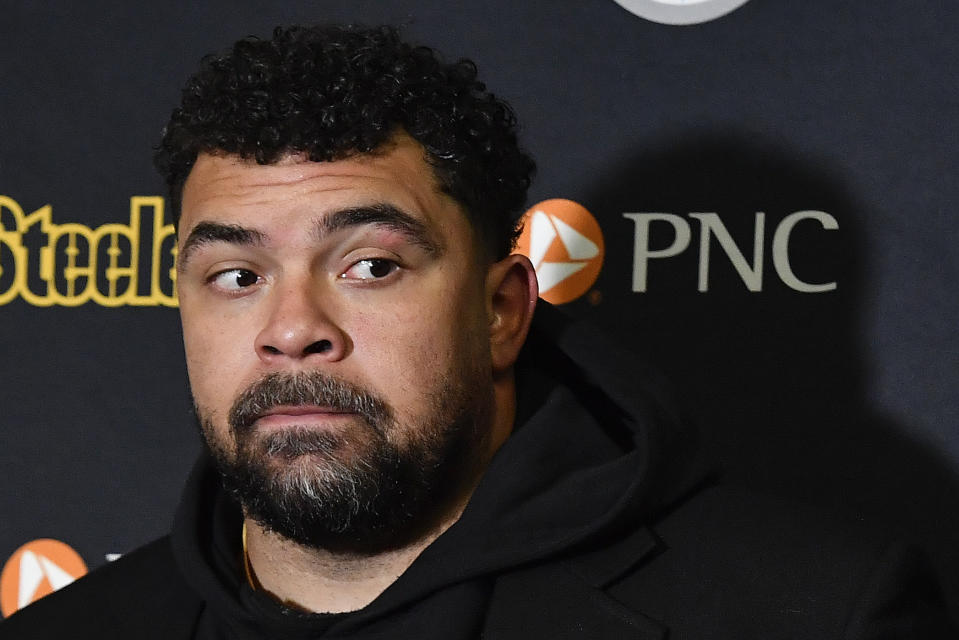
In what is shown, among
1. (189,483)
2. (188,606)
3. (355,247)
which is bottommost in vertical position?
(188,606)

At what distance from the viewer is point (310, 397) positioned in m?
1.11

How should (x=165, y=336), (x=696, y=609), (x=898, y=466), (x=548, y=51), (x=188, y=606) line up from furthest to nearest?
(x=165, y=336)
(x=548, y=51)
(x=898, y=466)
(x=188, y=606)
(x=696, y=609)

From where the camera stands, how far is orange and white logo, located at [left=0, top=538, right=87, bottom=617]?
1.62m

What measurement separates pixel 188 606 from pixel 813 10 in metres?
0.95

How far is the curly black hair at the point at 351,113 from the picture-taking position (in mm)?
1155

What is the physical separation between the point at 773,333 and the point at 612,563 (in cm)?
42

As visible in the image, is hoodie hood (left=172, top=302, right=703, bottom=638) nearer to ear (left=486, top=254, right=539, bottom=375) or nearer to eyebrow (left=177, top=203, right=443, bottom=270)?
ear (left=486, top=254, right=539, bottom=375)

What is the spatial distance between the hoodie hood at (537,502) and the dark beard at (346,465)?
47 mm

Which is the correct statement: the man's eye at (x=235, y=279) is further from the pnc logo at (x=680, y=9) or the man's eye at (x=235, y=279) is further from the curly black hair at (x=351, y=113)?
the pnc logo at (x=680, y=9)

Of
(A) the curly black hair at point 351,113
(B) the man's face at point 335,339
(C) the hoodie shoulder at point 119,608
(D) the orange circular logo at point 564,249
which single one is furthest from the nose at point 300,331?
(D) the orange circular logo at point 564,249

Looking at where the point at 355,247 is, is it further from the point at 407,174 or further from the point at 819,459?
the point at 819,459

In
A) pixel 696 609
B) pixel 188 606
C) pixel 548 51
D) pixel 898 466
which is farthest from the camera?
pixel 548 51

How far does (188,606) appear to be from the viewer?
129cm

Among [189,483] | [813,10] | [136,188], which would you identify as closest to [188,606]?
[189,483]
